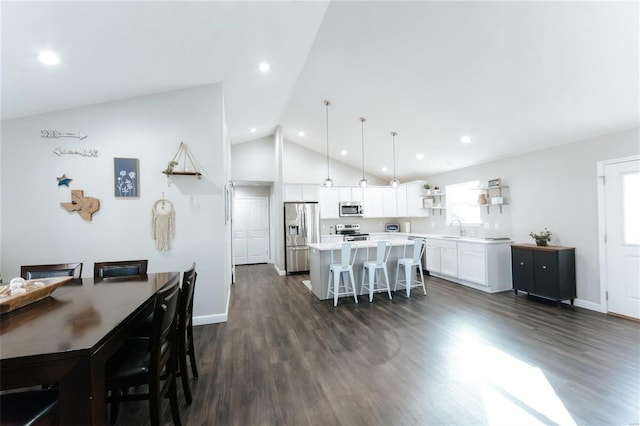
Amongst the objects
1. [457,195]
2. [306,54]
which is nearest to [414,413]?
[306,54]

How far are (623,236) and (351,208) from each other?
4847 mm

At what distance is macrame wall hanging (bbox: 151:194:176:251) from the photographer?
11.1ft

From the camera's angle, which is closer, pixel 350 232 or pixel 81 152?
pixel 81 152

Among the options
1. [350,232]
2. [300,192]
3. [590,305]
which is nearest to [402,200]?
[350,232]

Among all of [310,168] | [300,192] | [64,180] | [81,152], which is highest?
[310,168]

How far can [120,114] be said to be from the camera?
3324 mm

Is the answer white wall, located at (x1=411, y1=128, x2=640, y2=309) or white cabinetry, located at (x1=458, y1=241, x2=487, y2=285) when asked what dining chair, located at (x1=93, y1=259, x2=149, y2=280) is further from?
white wall, located at (x1=411, y1=128, x2=640, y2=309)

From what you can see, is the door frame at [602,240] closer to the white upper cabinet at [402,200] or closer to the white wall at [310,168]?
the white upper cabinet at [402,200]

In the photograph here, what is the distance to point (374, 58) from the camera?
340 cm

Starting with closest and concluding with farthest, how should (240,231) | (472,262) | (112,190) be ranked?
(112,190) < (472,262) < (240,231)

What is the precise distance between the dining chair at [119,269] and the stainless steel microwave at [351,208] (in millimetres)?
5059

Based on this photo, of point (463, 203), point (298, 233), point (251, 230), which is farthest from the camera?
point (251, 230)

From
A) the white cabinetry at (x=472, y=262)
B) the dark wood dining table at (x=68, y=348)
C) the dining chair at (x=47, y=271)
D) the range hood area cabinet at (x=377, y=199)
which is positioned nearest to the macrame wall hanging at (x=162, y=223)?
the dining chair at (x=47, y=271)

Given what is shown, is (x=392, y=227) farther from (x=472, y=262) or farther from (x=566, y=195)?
(x=566, y=195)
